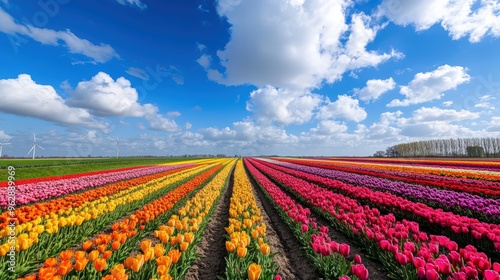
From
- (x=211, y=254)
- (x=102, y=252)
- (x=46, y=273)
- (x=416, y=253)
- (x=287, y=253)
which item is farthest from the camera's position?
(x=287, y=253)

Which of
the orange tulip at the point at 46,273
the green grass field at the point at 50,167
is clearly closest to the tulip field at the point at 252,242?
the orange tulip at the point at 46,273

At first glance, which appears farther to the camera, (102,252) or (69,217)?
(69,217)

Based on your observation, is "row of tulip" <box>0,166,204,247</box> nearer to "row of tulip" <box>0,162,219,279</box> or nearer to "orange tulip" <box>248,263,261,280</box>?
"row of tulip" <box>0,162,219,279</box>

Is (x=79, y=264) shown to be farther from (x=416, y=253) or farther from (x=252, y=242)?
(x=416, y=253)

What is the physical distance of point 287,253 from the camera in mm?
5734

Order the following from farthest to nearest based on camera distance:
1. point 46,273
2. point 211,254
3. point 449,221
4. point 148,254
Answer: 1. point 211,254
2. point 449,221
3. point 148,254
4. point 46,273

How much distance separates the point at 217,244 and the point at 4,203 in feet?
25.2

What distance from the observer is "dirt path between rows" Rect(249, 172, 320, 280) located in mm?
4697

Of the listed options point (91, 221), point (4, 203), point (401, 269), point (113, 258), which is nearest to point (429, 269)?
point (401, 269)

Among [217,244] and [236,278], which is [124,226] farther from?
[236,278]

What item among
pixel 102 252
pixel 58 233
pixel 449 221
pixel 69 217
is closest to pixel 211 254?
pixel 102 252

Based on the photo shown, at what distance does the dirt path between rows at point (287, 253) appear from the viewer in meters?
4.70

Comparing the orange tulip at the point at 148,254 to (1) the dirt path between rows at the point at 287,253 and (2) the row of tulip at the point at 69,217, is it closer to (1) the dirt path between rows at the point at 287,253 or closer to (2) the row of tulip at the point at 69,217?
(2) the row of tulip at the point at 69,217

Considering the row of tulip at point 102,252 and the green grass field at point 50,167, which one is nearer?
the row of tulip at point 102,252
